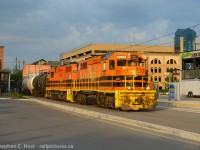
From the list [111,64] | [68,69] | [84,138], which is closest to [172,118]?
[111,64]

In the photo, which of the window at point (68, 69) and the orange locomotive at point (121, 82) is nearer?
the orange locomotive at point (121, 82)

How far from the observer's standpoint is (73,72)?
103ft

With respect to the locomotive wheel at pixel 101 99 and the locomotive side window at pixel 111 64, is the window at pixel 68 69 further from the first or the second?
the locomotive side window at pixel 111 64

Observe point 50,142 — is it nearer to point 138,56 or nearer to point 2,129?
point 2,129

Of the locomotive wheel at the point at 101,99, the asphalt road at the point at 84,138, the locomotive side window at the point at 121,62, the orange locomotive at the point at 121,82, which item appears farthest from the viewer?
the locomotive wheel at the point at 101,99

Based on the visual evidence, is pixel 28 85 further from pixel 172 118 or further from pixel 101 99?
pixel 172 118

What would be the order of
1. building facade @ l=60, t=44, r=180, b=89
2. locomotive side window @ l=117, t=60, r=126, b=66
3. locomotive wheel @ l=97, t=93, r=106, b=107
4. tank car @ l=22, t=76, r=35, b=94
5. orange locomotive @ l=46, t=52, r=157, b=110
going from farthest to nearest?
building facade @ l=60, t=44, r=180, b=89 < tank car @ l=22, t=76, r=35, b=94 < locomotive wheel @ l=97, t=93, r=106, b=107 < locomotive side window @ l=117, t=60, r=126, b=66 < orange locomotive @ l=46, t=52, r=157, b=110

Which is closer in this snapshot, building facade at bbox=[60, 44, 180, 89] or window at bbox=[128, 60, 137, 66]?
window at bbox=[128, 60, 137, 66]

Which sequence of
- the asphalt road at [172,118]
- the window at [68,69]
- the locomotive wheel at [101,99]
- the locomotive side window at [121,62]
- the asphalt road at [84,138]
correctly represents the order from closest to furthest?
the asphalt road at [84,138] → the asphalt road at [172,118] → the locomotive side window at [121,62] → the locomotive wheel at [101,99] → the window at [68,69]

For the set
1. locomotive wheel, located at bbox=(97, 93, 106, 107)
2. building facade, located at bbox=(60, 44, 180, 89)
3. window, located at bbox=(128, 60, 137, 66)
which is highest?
building facade, located at bbox=(60, 44, 180, 89)

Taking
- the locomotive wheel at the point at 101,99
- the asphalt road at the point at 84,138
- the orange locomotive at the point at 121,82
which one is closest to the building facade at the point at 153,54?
the locomotive wheel at the point at 101,99

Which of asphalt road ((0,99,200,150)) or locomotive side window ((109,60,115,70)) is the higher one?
locomotive side window ((109,60,115,70))

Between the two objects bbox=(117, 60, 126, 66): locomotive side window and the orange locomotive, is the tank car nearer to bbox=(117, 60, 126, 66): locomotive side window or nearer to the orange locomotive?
the orange locomotive

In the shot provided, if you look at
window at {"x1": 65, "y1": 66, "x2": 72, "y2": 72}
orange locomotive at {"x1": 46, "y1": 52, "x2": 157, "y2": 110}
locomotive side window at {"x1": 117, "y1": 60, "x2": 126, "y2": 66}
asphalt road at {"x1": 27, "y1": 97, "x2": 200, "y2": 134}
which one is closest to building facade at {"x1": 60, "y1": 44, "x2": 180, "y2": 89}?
window at {"x1": 65, "y1": 66, "x2": 72, "y2": 72}
